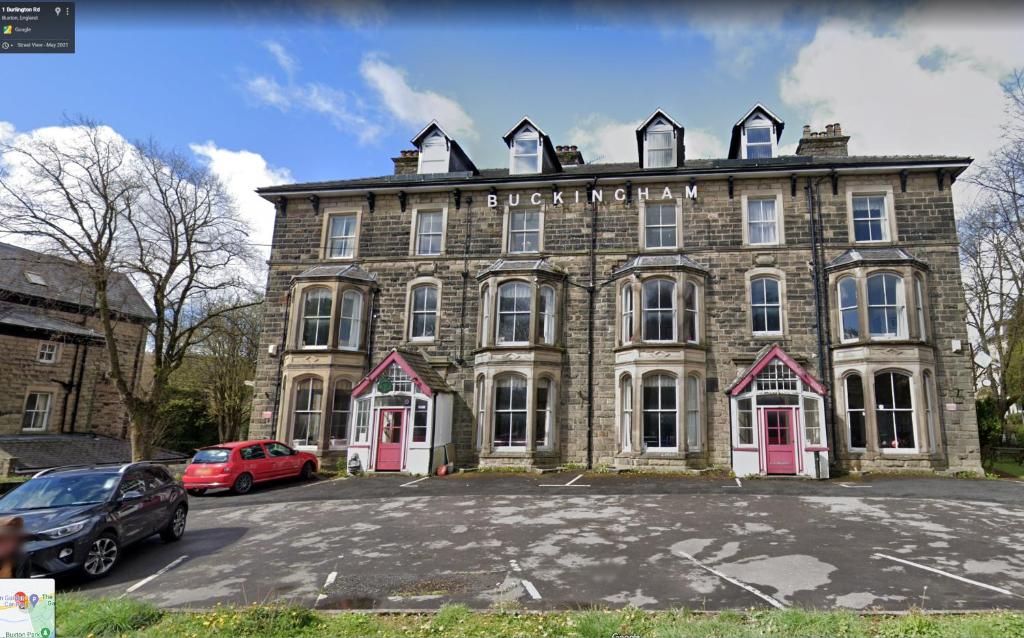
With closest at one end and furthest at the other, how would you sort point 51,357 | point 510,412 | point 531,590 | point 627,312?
1. point 531,590
2. point 510,412
3. point 627,312
4. point 51,357

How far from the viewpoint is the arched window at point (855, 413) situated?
17031 millimetres

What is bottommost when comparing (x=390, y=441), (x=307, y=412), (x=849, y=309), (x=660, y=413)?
(x=390, y=441)

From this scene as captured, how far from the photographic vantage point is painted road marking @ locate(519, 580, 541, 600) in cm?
668

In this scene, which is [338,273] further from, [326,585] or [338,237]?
[326,585]

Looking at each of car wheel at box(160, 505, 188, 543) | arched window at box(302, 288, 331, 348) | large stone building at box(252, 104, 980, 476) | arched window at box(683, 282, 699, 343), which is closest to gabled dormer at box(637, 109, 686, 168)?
large stone building at box(252, 104, 980, 476)

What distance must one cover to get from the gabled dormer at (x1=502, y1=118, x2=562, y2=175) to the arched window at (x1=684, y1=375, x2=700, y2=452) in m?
10.2

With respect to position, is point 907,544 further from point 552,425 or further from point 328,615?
point 552,425

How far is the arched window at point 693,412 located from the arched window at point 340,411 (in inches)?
470

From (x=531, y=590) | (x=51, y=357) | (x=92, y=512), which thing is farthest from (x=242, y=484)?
(x=51, y=357)

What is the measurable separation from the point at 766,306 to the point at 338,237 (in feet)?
54.5

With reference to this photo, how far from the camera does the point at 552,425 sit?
18.7 meters

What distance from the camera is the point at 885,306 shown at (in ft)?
56.8

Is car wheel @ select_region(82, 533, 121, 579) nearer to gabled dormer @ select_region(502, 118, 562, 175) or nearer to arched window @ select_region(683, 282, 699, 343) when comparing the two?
arched window @ select_region(683, 282, 699, 343)

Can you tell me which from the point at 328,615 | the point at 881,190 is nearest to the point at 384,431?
the point at 328,615
